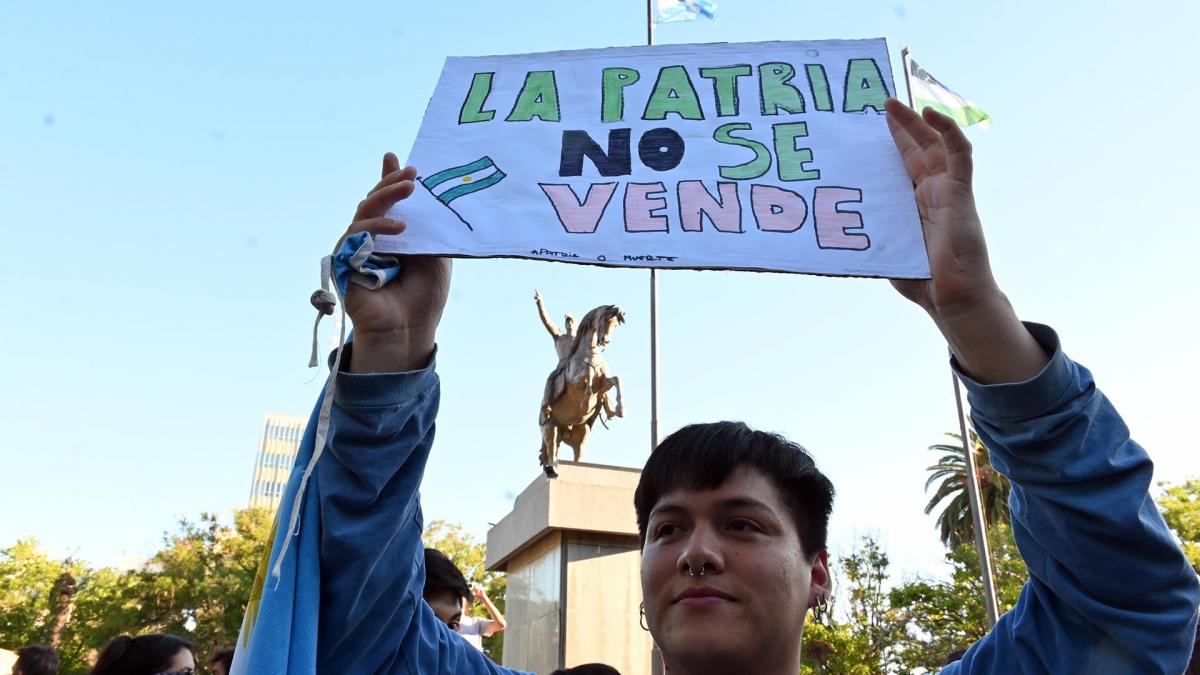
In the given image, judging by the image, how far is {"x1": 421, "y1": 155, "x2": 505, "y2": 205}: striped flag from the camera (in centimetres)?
193

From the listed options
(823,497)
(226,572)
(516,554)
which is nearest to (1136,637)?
(823,497)

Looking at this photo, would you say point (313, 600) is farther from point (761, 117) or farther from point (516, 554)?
point (516, 554)

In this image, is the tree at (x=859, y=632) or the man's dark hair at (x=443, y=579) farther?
the tree at (x=859, y=632)

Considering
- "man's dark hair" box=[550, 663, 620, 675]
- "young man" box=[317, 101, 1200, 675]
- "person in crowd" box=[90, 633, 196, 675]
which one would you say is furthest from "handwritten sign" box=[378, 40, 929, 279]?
"person in crowd" box=[90, 633, 196, 675]

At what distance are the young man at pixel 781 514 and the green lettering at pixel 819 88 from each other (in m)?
0.31

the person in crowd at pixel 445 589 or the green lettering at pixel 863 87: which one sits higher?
the green lettering at pixel 863 87

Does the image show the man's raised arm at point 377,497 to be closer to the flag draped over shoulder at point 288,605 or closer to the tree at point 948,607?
the flag draped over shoulder at point 288,605

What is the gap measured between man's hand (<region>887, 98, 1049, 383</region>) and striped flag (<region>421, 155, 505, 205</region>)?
841mm

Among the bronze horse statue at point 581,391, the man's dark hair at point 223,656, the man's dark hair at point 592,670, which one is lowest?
the man's dark hair at point 592,670

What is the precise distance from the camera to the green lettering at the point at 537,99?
210 centimetres

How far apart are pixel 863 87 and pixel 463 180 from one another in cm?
92

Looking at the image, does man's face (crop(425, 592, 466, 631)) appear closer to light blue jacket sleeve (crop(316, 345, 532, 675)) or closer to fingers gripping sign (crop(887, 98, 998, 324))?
light blue jacket sleeve (crop(316, 345, 532, 675))

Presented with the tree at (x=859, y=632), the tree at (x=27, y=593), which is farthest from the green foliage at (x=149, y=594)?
the tree at (x=859, y=632)

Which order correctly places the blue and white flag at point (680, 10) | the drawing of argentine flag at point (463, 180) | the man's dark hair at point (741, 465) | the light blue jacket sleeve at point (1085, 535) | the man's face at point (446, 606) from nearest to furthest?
1. the light blue jacket sleeve at point (1085, 535)
2. the man's dark hair at point (741, 465)
3. the drawing of argentine flag at point (463, 180)
4. the man's face at point (446, 606)
5. the blue and white flag at point (680, 10)
